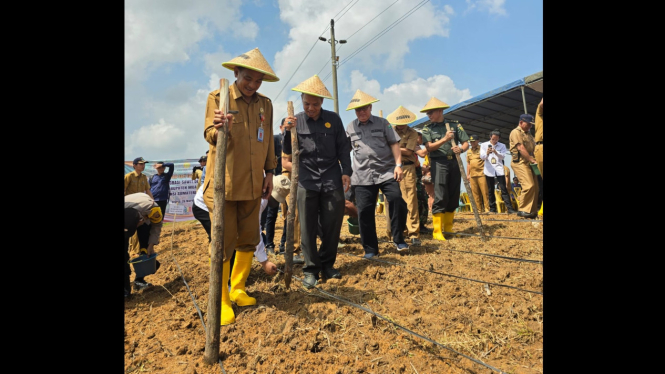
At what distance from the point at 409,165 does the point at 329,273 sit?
2540mm

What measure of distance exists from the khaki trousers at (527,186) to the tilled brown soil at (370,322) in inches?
99.9

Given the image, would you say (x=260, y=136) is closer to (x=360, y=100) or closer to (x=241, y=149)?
(x=241, y=149)

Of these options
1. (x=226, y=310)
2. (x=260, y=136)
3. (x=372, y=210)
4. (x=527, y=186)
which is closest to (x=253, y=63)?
(x=260, y=136)

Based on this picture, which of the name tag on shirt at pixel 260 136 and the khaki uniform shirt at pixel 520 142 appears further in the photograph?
the khaki uniform shirt at pixel 520 142

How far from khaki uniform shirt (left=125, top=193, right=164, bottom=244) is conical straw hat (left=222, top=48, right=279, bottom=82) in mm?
1847

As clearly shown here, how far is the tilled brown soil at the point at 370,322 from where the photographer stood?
84.5 inches

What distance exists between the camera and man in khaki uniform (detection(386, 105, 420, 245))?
538 centimetres

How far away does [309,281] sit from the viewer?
3625mm

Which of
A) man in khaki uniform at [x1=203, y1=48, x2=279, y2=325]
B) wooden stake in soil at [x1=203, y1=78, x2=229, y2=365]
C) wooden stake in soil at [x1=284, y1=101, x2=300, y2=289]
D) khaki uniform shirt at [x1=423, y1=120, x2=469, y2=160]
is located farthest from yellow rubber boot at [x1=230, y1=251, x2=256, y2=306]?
A: khaki uniform shirt at [x1=423, y1=120, x2=469, y2=160]

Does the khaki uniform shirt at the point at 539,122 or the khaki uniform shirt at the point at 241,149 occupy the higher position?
the khaki uniform shirt at the point at 539,122

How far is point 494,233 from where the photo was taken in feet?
19.2

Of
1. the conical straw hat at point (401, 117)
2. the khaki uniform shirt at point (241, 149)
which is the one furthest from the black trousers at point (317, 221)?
the conical straw hat at point (401, 117)

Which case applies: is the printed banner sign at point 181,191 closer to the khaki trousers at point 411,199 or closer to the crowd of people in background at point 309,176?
the crowd of people in background at point 309,176
